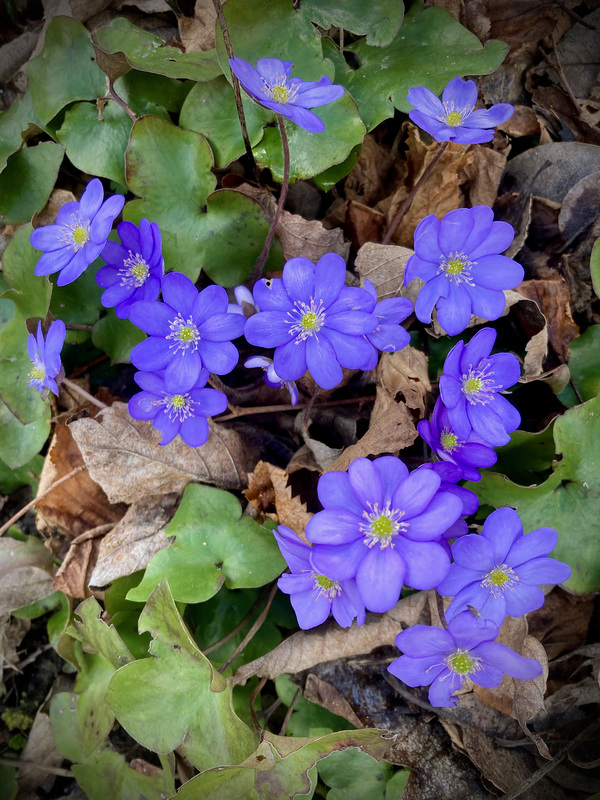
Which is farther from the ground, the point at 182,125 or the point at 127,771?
the point at 182,125

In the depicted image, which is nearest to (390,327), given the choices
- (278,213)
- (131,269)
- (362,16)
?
(278,213)

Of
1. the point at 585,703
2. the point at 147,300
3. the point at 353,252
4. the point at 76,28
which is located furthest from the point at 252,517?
the point at 76,28

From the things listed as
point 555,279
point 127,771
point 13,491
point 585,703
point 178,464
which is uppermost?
point 555,279

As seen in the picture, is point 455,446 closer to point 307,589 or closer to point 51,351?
point 307,589

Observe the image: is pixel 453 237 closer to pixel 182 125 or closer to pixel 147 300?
→ pixel 147 300

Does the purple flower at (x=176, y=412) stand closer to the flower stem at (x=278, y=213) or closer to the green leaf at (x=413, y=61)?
the flower stem at (x=278, y=213)
